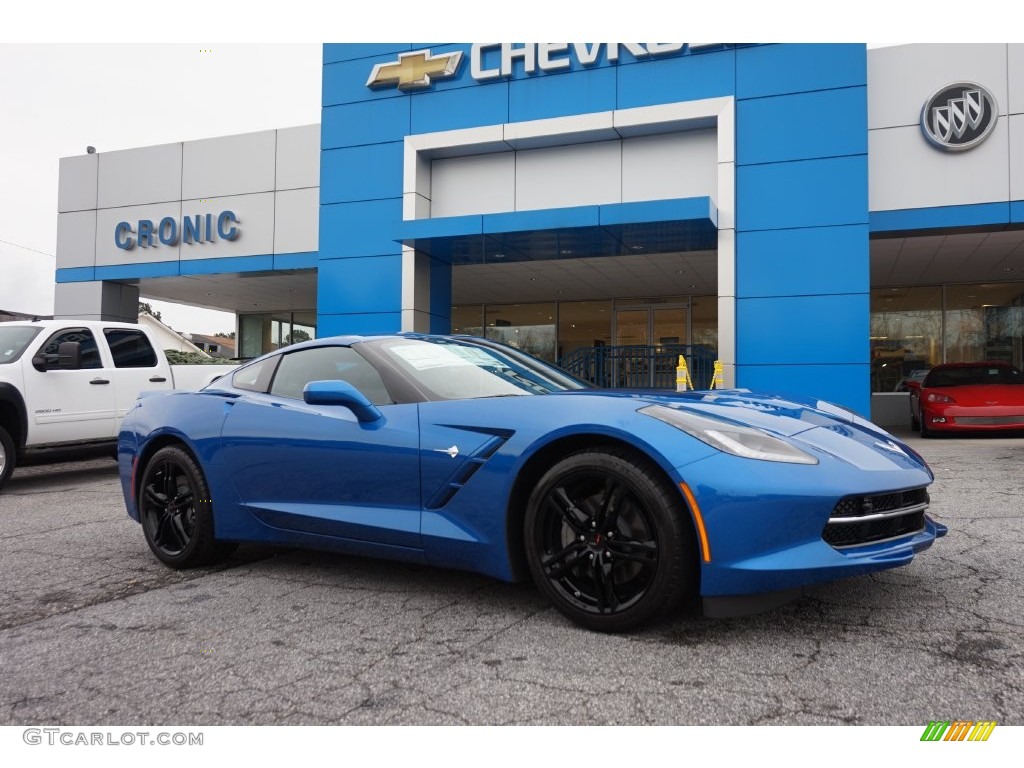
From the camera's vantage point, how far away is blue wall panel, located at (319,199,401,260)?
13648 mm

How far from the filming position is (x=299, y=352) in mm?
3918

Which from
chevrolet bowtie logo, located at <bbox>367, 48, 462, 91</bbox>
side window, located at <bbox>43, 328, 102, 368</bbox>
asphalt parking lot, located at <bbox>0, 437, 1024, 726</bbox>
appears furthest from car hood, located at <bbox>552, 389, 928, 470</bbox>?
chevrolet bowtie logo, located at <bbox>367, 48, 462, 91</bbox>

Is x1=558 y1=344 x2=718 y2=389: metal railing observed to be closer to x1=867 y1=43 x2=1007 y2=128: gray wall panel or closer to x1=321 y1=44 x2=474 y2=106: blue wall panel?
x1=867 y1=43 x2=1007 y2=128: gray wall panel

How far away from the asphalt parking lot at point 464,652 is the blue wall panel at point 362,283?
9833 mm

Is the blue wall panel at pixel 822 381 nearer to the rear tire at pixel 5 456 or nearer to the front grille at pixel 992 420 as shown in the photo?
the front grille at pixel 992 420

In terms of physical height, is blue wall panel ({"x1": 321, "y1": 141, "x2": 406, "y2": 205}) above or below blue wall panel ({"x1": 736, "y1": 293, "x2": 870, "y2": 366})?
above

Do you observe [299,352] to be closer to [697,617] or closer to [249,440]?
[249,440]

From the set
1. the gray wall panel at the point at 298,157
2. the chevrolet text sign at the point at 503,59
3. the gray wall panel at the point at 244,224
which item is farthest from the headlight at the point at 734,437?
the gray wall panel at the point at 244,224

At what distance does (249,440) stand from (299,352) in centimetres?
55

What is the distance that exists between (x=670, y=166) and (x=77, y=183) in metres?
14.7

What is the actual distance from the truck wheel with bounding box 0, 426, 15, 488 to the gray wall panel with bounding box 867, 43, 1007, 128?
12719mm

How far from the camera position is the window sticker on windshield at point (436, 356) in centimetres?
349

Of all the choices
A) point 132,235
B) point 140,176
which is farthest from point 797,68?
point 132,235

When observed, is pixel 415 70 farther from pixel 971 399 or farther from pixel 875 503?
pixel 875 503
